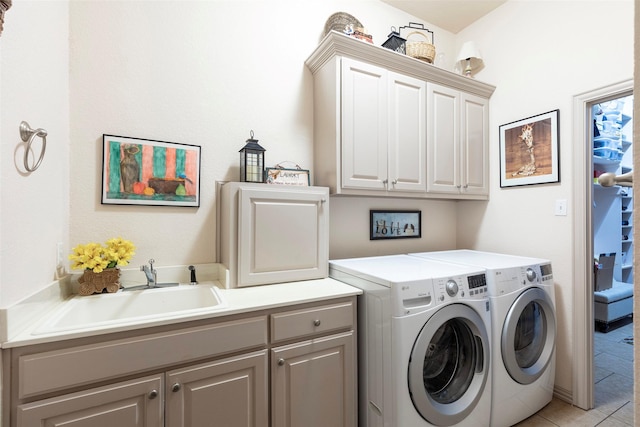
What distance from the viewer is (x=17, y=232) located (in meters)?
1.09

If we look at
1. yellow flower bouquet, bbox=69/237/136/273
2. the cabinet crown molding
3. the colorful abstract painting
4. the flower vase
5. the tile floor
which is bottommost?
the tile floor

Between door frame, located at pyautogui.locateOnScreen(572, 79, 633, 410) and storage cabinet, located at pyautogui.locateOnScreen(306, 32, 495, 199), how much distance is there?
2.11 ft

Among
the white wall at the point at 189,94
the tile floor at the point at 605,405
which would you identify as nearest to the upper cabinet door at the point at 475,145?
the white wall at the point at 189,94

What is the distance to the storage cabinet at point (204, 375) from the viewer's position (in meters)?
1.02

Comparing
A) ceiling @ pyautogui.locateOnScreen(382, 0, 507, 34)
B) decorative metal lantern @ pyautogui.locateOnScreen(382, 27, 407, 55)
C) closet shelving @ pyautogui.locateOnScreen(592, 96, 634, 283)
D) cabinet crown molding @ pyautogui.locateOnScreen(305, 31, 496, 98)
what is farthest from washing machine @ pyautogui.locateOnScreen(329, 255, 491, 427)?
closet shelving @ pyautogui.locateOnScreen(592, 96, 634, 283)

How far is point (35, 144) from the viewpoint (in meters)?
1.22

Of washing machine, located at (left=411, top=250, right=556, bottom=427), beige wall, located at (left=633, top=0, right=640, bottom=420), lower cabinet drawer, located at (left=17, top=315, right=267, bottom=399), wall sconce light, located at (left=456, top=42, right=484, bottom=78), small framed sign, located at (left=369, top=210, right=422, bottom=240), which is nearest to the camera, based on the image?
beige wall, located at (left=633, top=0, right=640, bottom=420)

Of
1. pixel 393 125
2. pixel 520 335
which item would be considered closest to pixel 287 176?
pixel 393 125

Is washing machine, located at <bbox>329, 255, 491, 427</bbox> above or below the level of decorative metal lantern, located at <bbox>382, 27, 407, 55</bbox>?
below

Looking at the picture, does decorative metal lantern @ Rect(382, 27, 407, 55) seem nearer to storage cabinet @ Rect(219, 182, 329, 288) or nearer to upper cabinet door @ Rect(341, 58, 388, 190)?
upper cabinet door @ Rect(341, 58, 388, 190)

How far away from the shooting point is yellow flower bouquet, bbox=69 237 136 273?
1.44 metres

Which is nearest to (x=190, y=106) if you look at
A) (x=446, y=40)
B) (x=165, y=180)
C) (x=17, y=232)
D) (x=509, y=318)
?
(x=165, y=180)

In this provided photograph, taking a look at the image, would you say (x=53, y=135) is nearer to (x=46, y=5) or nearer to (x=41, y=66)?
(x=41, y=66)

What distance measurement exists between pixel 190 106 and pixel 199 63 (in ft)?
0.93
